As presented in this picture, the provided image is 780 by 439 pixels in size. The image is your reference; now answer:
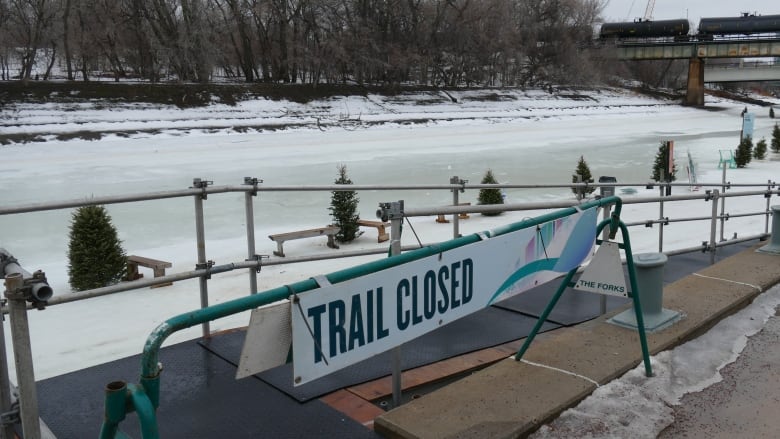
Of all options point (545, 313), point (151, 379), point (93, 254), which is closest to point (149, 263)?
point (93, 254)

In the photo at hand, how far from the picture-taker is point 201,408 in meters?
3.74

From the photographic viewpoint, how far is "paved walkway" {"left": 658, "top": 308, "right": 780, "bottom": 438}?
369 centimetres

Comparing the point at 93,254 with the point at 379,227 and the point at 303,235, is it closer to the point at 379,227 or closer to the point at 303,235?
the point at 303,235

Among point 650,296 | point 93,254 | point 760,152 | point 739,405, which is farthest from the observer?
point 760,152

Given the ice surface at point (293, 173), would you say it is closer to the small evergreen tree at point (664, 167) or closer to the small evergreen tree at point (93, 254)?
the small evergreen tree at point (93, 254)

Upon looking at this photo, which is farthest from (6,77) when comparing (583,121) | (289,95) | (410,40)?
(583,121)

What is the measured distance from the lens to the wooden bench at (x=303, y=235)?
11148mm

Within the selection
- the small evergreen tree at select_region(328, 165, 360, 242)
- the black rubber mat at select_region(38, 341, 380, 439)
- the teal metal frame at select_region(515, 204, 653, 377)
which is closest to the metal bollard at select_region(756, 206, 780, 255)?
the teal metal frame at select_region(515, 204, 653, 377)

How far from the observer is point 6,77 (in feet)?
153

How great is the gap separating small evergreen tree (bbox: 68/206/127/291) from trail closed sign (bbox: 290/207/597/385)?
706cm

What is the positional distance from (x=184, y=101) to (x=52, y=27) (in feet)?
42.2

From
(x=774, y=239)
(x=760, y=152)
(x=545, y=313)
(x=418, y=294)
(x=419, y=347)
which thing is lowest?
(x=760, y=152)

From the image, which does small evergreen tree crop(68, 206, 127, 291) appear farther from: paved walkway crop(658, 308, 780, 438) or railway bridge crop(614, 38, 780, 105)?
railway bridge crop(614, 38, 780, 105)

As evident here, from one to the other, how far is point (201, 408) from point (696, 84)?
260ft
